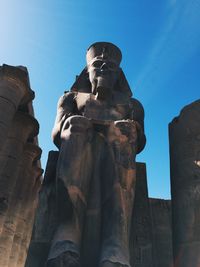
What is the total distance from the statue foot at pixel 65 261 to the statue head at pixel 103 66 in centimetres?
286

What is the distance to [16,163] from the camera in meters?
9.93

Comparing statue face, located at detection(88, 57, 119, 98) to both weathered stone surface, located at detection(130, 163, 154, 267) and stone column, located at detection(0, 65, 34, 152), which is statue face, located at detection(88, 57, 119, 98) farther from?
stone column, located at detection(0, 65, 34, 152)

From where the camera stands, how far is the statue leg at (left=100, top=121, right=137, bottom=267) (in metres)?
3.71

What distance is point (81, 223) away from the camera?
163 inches

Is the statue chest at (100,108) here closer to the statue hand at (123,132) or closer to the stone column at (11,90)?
the statue hand at (123,132)

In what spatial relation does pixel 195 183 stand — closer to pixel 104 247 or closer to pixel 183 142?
pixel 183 142

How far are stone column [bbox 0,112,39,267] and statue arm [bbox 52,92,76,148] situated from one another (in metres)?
3.99

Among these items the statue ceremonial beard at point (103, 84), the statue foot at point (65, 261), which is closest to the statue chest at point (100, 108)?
the statue ceremonial beard at point (103, 84)

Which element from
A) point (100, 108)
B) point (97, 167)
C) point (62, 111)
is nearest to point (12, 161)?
point (62, 111)

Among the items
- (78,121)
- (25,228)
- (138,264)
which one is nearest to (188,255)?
(138,264)

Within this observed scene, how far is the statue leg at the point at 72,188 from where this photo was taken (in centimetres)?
358

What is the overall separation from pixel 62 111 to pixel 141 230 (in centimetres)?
224

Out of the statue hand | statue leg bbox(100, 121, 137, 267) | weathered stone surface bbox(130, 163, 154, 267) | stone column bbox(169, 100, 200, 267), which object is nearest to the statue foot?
statue leg bbox(100, 121, 137, 267)

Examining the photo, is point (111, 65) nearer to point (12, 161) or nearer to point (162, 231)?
point (162, 231)
